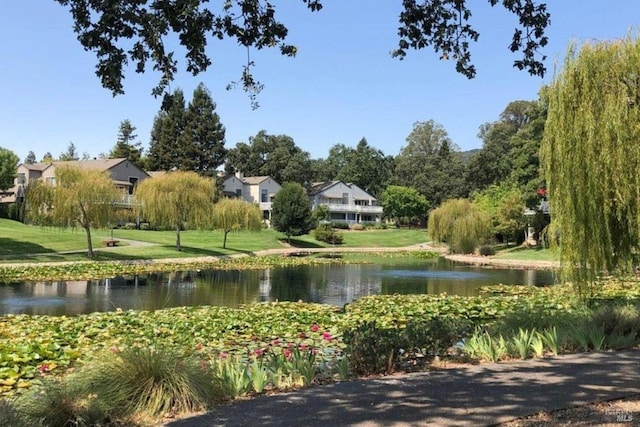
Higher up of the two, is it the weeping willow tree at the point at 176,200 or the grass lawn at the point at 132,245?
the weeping willow tree at the point at 176,200

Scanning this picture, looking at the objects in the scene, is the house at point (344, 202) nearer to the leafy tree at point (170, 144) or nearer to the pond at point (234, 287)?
the leafy tree at point (170, 144)

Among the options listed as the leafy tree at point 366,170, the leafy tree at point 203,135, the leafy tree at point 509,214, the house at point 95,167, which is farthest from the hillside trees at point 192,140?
the leafy tree at point 509,214

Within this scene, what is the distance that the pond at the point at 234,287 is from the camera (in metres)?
18.8

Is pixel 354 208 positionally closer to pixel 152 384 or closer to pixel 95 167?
pixel 95 167

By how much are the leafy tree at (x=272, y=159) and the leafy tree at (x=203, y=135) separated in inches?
585

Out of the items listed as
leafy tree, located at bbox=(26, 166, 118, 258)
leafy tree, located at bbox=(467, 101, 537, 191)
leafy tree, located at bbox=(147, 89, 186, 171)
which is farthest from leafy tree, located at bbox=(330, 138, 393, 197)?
leafy tree, located at bbox=(26, 166, 118, 258)

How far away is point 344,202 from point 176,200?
51.1 meters

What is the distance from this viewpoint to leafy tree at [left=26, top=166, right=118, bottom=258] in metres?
36.3

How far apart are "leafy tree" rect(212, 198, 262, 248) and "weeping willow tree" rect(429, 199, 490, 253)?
17034mm

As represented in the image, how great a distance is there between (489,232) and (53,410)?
1977 inches

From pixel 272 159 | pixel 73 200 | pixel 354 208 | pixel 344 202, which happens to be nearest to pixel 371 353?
pixel 73 200

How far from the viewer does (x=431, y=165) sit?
102m

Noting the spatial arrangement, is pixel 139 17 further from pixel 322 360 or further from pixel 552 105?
pixel 552 105

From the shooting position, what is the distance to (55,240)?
4128 cm
